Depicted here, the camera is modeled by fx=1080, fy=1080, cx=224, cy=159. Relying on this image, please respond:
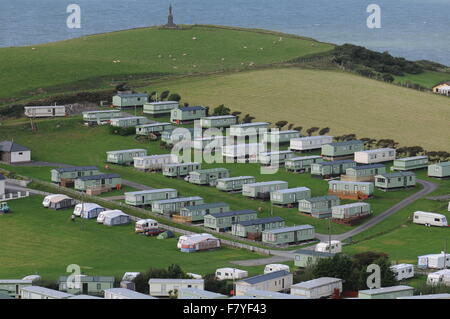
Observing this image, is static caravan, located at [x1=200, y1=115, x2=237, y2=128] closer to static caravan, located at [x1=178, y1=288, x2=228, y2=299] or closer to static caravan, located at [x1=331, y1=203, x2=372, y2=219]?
static caravan, located at [x1=331, y1=203, x2=372, y2=219]

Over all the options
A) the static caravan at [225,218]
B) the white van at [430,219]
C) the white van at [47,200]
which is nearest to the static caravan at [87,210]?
the white van at [47,200]

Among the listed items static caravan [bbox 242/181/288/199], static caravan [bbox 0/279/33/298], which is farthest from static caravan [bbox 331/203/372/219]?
static caravan [bbox 0/279/33/298]

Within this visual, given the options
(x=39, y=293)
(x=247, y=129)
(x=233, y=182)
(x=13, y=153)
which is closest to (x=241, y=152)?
(x=247, y=129)

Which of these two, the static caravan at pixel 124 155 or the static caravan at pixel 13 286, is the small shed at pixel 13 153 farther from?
the static caravan at pixel 13 286

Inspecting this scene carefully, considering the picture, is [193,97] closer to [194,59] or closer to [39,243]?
[194,59]

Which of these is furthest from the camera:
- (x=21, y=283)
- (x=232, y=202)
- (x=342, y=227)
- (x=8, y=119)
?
(x=8, y=119)
